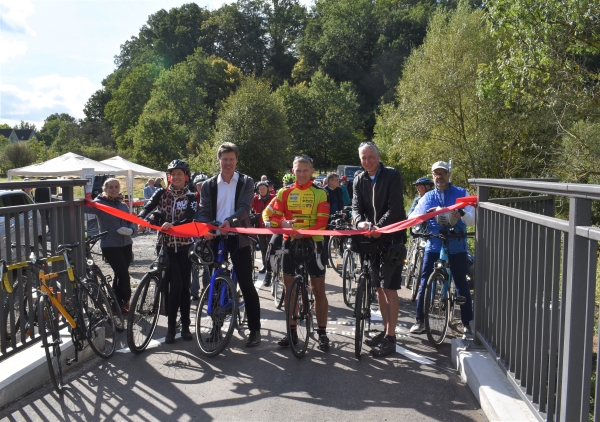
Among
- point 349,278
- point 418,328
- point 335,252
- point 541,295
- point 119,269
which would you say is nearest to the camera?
point 541,295

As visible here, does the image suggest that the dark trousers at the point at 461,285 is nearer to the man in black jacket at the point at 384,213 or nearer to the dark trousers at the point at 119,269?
the man in black jacket at the point at 384,213

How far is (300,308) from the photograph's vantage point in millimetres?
6059

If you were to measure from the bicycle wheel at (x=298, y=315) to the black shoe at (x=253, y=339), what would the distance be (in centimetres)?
53

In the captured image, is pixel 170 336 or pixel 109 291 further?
pixel 109 291

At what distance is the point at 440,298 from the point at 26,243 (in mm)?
4185

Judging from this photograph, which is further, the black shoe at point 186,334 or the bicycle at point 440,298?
the black shoe at point 186,334

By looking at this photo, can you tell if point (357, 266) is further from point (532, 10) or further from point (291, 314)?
point (532, 10)

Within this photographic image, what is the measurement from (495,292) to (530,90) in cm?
852

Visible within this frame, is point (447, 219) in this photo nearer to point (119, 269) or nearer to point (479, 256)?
point (479, 256)

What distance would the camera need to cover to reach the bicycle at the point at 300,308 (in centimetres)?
585

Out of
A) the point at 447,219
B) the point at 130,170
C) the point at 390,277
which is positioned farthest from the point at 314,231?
the point at 130,170

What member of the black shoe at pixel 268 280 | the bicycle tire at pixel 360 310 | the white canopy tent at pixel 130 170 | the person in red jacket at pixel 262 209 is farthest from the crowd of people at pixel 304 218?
the white canopy tent at pixel 130 170

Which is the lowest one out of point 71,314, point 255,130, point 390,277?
point 71,314

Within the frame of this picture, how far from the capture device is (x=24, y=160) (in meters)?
57.7
